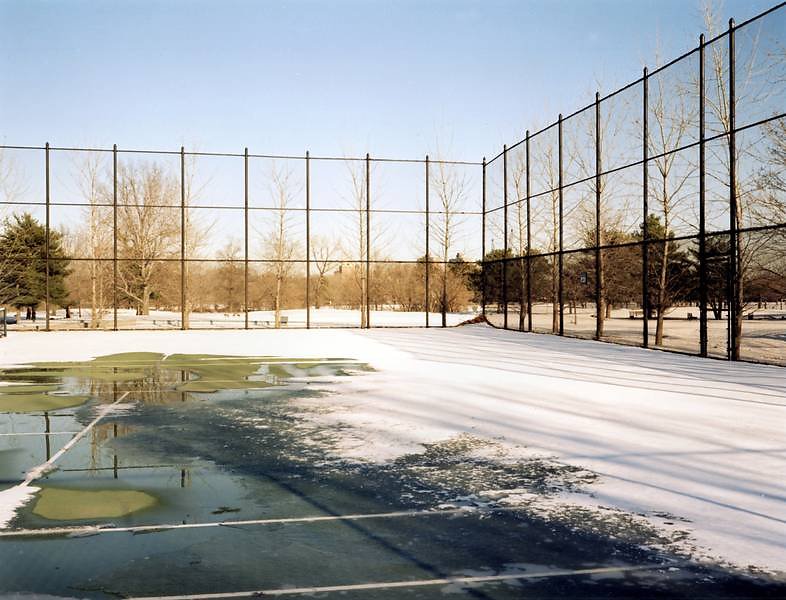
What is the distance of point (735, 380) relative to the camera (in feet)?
41.3

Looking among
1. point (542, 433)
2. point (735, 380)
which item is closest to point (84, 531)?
point (542, 433)

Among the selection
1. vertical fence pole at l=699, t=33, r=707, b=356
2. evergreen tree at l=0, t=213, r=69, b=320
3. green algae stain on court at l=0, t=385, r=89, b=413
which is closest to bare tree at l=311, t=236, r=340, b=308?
evergreen tree at l=0, t=213, r=69, b=320

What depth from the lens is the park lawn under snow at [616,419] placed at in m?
5.38

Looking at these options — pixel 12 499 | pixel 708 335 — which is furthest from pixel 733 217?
pixel 708 335

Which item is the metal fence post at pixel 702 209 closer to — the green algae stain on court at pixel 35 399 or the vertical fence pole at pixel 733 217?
the vertical fence pole at pixel 733 217

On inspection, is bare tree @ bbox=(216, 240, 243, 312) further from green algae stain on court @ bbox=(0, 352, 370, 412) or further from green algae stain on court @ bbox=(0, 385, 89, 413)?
green algae stain on court @ bbox=(0, 385, 89, 413)

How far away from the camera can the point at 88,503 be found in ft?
18.0

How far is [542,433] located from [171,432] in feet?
14.0

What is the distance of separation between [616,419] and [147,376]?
890cm

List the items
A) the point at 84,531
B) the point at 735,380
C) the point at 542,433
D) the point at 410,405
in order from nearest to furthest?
the point at 84,531, the point at 542,433, the point at 410,405, the point at 735,380

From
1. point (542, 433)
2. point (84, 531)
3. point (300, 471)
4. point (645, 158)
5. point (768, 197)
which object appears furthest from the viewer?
point (768, 197)

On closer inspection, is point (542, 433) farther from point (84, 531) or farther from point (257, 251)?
point (257, 251)

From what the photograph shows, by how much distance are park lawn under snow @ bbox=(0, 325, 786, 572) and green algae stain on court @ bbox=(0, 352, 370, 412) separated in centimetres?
127

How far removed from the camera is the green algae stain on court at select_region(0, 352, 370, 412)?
436 inches
